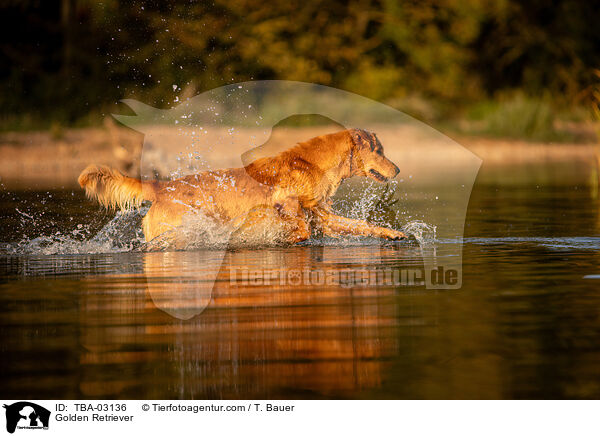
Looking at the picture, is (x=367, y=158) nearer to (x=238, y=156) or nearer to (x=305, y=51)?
(x=238, y=156)

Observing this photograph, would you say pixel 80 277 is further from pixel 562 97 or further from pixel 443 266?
pixel 562 97

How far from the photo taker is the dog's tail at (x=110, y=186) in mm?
9789

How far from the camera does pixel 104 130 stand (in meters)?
24.6

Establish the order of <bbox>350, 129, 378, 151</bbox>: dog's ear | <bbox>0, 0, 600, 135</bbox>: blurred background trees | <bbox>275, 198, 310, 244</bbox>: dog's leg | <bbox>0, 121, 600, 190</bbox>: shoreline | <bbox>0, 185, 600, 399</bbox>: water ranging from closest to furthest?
1. <bbox>0, 185, 600, 399</bbox>: water
2. <bbox>275, 198, 310, 244</bbox>: dog's leg
3. <bbox>350, 129, 378, 151</bbox>: dog's ear
4. <bbox>0, 121, 600, 190</bbox>: shoreline
5. <bbox>0, 0, 600, 135</bbox>: blurred background trees

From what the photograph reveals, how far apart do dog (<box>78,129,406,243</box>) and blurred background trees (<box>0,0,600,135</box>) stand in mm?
16815

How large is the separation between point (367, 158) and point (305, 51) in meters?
22.1

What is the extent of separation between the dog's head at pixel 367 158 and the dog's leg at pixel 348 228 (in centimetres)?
50

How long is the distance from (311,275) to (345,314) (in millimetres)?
1609

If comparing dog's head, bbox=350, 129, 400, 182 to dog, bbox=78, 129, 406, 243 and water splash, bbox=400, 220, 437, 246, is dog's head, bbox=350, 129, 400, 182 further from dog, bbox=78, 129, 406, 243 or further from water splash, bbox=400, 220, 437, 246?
water splash, bbox=400, 220, 437, 246

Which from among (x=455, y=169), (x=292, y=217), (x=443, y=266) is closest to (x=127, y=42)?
(x=455, y=169)
